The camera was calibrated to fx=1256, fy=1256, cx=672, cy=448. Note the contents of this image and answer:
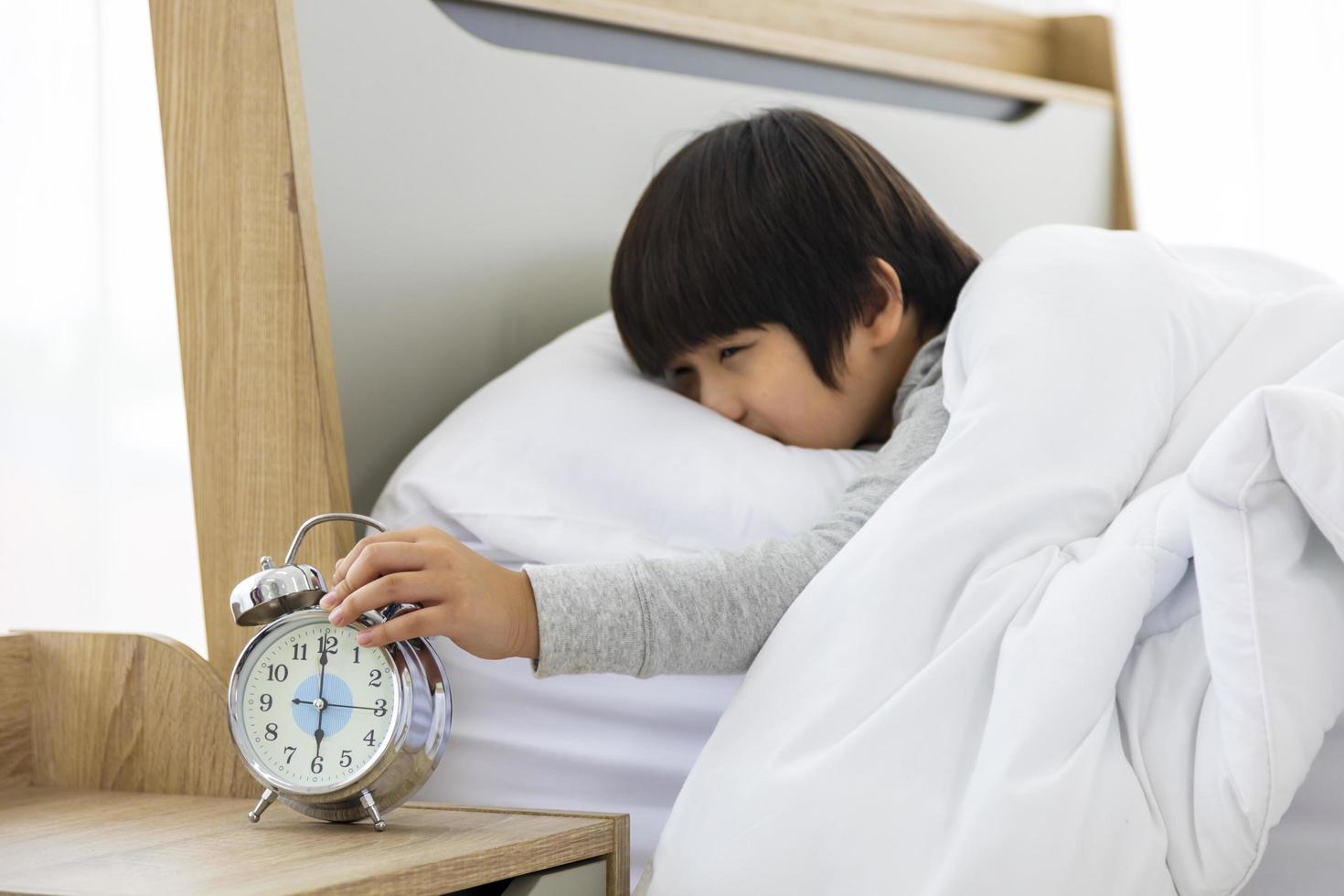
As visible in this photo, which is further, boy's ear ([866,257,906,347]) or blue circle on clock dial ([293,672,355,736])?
boy's ear ([866,257,906,347])

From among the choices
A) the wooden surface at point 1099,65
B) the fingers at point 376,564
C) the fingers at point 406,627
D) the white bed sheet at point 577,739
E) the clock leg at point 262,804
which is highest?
the wooden surface at point 1099,65

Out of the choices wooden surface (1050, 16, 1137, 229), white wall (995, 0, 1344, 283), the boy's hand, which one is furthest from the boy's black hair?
white wall (995, 0, 1344, 283)

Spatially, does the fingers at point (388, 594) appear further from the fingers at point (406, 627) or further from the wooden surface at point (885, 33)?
the wooden surface at point (885, 33)

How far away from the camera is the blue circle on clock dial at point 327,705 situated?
2.25 feet

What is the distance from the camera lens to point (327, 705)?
2.26ft

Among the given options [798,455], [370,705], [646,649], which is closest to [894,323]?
[798,455]

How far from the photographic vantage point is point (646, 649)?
2.49 feet

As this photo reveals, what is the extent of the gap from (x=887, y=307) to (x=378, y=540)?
55cm

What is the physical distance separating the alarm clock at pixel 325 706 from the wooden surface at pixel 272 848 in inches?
1.0

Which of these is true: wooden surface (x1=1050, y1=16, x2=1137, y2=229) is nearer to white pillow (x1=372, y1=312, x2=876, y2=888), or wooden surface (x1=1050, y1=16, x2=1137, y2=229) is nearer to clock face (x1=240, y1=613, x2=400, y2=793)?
white pillow (x1=372, y1=312, x2=876, y2=888)

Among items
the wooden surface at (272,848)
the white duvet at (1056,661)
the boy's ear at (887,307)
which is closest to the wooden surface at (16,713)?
the wooden surface at (272,848)

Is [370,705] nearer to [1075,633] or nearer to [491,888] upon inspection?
[491,888]

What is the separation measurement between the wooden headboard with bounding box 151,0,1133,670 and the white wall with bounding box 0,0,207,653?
161 mm

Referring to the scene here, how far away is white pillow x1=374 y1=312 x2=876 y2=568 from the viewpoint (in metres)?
0.90
